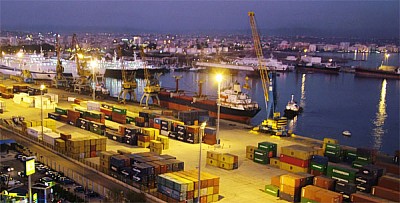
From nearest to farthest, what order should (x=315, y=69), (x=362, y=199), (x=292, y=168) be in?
(x=362, y=199)
(x=292, y=168)
(x=315, y=69)

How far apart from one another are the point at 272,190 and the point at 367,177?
3.21 meters

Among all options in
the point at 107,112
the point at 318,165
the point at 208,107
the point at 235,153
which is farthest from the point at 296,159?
the point at 208,107

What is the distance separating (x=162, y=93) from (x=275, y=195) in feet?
96.8

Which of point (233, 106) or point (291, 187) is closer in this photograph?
point (291, 187)

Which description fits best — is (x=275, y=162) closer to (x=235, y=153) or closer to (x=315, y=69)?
(x=235, y=153)

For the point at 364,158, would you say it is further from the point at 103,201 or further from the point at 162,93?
the point at 162,93

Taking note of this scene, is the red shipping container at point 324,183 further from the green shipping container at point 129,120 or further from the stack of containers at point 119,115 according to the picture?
the stack of containers at point 119,115

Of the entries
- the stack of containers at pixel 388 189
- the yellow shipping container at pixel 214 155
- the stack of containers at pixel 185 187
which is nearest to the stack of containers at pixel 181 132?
the yellow shipping container at pixel 214 155

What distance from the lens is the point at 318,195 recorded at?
12.3 meters

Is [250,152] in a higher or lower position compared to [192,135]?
lower

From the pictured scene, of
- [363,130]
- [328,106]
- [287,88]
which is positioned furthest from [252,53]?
[363,130]

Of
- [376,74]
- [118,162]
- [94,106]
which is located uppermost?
[376,74]

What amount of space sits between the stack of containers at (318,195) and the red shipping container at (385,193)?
1.85 metres

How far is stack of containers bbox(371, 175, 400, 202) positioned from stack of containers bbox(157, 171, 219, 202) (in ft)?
16.5
